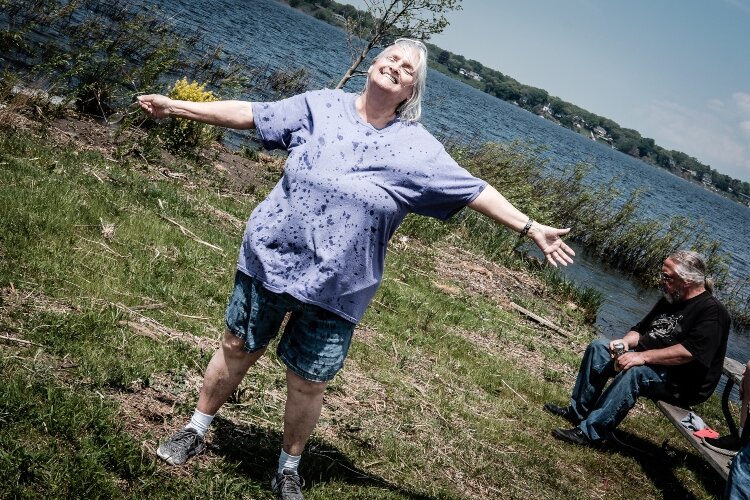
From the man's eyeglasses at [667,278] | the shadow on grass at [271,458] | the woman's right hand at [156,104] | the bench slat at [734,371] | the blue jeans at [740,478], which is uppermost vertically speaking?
the woman's right hand at [156,104]

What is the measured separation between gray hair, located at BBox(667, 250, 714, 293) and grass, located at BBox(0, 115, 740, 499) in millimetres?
1826

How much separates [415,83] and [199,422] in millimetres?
2135

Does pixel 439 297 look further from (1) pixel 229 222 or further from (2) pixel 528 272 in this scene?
(2) pixel 528 272

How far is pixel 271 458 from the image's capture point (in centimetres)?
405

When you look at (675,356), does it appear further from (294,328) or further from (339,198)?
(339,198)

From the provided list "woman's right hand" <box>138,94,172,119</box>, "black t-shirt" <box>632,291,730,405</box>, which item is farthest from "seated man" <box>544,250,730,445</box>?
"woman's right hand" <box>138,94,172,119</box>

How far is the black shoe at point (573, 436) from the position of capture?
651cm

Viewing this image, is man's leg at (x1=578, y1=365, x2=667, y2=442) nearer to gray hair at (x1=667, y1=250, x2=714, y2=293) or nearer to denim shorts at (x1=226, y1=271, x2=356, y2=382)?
gray hair at (x1=667, y1=250, x2=714, y2=293)

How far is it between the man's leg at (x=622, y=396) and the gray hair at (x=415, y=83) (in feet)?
13.9

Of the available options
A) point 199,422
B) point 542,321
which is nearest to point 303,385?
point 199,422

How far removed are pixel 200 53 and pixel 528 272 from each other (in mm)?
18054

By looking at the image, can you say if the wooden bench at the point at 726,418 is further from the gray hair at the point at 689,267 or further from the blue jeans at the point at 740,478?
the gray hair at the point at 689,267

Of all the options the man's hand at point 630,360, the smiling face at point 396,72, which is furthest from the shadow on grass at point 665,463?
the smiling face at point 396,72

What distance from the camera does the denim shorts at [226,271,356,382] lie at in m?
3.30
